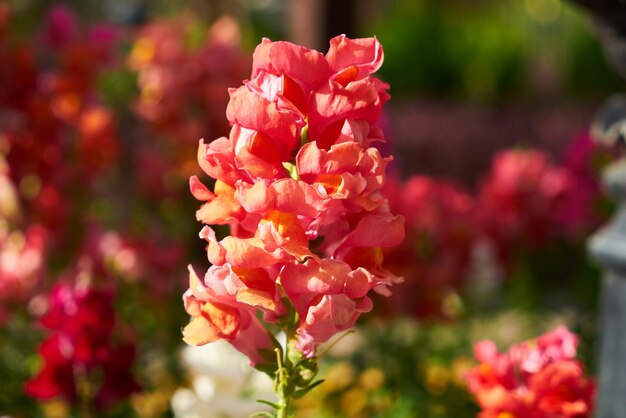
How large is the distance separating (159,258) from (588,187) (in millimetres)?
1678

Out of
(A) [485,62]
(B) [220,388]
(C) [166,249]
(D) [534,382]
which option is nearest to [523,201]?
(C) [166,249]

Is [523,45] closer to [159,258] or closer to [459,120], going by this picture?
[459,120]

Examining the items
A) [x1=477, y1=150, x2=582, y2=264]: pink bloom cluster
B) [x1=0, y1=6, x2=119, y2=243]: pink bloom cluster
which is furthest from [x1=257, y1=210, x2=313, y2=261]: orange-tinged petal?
[x1=477, y1=150, x2=582, y2=264]: pink bloom cluster

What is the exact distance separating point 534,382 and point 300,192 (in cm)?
66

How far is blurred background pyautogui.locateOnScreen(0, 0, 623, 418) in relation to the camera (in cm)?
207

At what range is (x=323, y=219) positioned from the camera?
46.1 inches

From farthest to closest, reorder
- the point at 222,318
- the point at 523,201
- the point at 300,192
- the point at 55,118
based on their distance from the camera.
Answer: the point at 523,201 → the point at 55,118 → the point at 222,318 → the point at 300,192

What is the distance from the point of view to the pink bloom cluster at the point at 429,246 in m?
3.13

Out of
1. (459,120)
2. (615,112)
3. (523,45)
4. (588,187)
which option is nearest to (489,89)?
(523,45)

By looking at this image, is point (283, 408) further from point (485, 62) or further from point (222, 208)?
point (485, 62)

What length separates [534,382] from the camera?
5.20 ft

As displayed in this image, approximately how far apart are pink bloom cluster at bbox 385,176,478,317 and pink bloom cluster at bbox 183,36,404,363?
1.81m

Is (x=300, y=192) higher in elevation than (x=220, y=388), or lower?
higher

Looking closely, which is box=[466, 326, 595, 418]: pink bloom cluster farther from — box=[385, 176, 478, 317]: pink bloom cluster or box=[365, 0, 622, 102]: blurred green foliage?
box=[365, 0, 622, 102]: blurred green foliage
